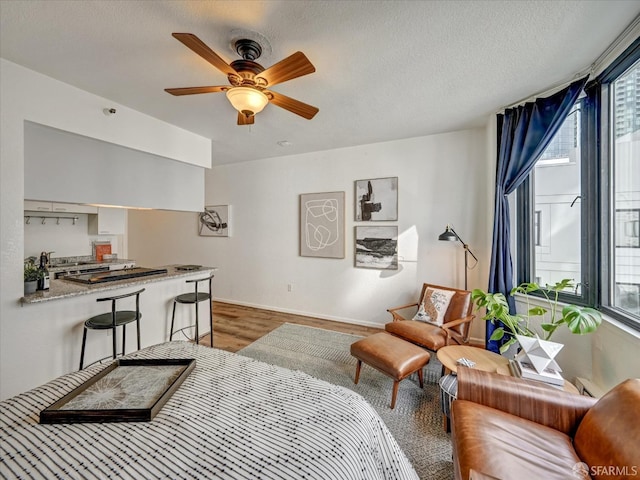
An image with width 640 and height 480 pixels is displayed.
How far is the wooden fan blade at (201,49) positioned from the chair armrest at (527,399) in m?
2.35

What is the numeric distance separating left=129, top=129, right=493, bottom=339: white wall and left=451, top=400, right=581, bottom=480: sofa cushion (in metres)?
2.18

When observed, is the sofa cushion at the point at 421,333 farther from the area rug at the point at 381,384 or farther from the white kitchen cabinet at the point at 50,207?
the white kitchen cabinet at the point at 50,207

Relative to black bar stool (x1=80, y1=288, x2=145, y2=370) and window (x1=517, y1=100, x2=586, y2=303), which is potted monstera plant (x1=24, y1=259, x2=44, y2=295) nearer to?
black bar stool (x1=80, y1=288, x2=145, y2=370)

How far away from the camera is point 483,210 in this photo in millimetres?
3199

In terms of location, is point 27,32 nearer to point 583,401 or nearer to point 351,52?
point 351,52

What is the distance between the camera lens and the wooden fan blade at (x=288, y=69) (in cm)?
145

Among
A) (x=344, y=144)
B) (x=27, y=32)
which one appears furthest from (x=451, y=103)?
(x=27, y=32)

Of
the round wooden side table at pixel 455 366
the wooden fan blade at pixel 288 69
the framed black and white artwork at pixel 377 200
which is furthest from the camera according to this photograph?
the framed black and white artwork at pixel 377 200

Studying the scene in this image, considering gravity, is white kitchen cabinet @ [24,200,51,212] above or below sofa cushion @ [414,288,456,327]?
above

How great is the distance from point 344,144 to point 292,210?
1362 millimetres

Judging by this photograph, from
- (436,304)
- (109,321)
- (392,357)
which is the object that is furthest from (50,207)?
(436,304)

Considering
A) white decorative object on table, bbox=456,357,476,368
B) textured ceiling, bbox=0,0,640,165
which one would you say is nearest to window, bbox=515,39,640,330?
textured ceiling, bbox=0,0,640,165

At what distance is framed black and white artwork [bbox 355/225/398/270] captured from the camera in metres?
3.66

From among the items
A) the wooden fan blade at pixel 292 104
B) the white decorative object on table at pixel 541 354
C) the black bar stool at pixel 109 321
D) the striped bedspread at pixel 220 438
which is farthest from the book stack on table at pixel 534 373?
the black bar stool at pixel 109 321
